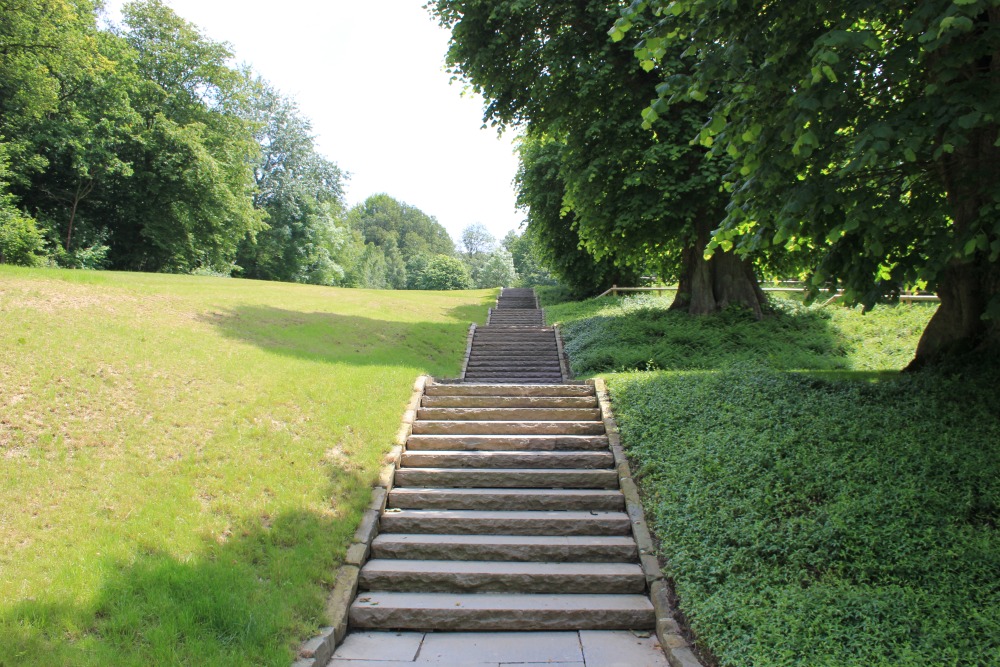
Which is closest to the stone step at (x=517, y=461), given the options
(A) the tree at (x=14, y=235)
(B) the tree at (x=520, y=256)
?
(A) the tree at (x=14, y=235)

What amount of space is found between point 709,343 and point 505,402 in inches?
260

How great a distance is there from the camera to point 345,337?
15.6 m

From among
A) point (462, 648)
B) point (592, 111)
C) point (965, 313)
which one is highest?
point (592, 111)

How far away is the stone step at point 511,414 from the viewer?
9.98 meters

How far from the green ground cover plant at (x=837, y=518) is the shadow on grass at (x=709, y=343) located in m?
4.75

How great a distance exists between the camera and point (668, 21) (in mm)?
5965

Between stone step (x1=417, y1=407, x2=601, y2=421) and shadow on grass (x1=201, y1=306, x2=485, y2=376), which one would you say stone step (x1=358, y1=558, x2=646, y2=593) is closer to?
stone step (x1=417, y1=407, x2=601, y2=421)

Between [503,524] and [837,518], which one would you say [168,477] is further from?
[837,518]

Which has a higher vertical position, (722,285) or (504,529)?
(722,285)

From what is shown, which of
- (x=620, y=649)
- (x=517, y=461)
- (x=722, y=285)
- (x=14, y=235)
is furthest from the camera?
(x=14, y=235)

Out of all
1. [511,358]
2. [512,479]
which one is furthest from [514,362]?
[512,479]

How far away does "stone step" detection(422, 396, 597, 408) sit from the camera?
34.2 feet

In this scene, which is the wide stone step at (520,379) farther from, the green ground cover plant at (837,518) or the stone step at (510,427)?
the green ground cover plant at (837,518)

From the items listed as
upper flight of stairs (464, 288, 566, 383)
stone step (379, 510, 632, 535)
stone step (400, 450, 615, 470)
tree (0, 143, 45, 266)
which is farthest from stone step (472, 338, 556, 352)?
tree (0, 143, 45, 266)
